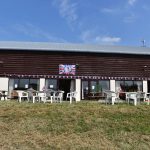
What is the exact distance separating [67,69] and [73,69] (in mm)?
547

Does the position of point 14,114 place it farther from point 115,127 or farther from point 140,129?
point 140,129

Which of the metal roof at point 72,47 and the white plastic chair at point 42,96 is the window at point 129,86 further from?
the white plastic chair at point 42,96

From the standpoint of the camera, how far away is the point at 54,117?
13.5 m

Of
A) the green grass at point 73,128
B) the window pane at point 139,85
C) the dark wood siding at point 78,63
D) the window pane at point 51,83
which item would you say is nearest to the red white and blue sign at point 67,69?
the dark wood siding at point 78,63

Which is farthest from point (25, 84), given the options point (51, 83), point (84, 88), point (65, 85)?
point (84, 88)

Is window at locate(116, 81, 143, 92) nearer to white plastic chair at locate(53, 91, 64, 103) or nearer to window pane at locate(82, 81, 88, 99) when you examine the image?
window pane at locate(82, 81, 88, 99)

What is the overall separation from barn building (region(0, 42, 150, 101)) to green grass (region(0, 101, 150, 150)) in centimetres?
1416

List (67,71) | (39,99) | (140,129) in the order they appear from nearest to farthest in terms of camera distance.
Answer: (140,129) < (39,99) < (67,71)

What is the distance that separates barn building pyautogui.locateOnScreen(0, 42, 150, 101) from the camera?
2941 centimetres

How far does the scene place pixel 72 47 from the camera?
31578mm

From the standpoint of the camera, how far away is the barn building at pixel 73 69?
29.4 m

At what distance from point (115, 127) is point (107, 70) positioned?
59.9ft

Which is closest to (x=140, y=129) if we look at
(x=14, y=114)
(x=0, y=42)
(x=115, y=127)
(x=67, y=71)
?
(x=115, y=127)

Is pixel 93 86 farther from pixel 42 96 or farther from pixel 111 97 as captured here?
pixel 42 96
